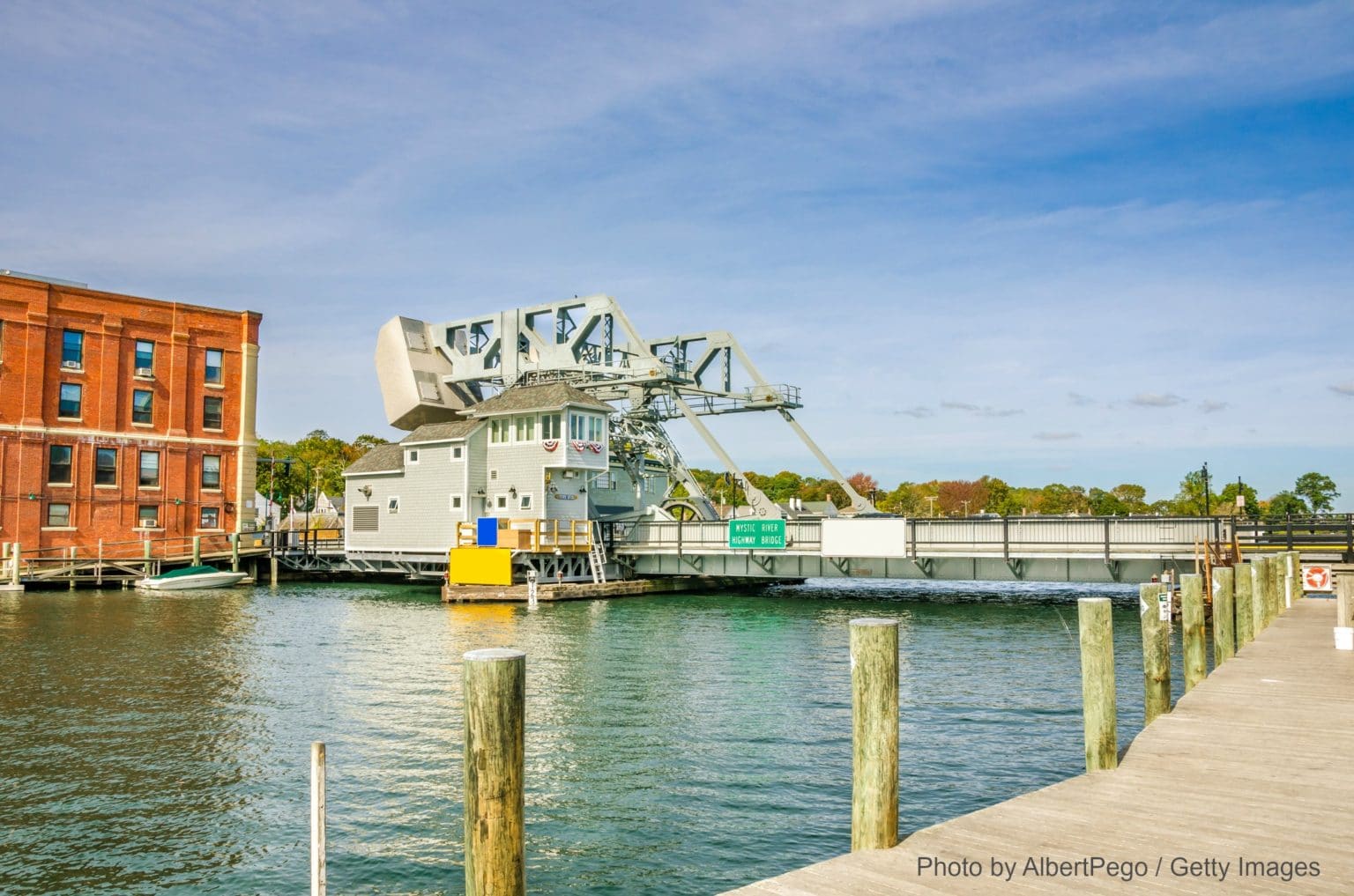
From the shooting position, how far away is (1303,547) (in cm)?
4388

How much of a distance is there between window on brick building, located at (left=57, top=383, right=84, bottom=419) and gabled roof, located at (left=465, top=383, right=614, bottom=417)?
21191 mm

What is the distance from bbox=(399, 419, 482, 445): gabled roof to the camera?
55.0 metres

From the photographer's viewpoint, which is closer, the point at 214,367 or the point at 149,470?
the point at 149,470

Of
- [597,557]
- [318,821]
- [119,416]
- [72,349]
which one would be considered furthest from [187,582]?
[318,821]

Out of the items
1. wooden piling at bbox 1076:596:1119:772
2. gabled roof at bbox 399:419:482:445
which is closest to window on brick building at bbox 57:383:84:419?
gabled roof at bbox 399:419:482:445

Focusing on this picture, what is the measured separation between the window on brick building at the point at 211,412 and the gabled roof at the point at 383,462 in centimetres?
810

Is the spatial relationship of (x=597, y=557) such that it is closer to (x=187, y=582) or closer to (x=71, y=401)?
(x=187, y=582)

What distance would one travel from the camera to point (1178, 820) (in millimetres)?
7711

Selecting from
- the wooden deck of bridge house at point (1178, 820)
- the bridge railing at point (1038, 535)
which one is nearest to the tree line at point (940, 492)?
the bridge railing at point (1038, 535)

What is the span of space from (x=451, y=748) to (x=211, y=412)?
50159 mm

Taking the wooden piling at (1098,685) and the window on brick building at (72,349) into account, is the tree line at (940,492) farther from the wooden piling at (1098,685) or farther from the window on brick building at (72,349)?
the wooden piling at (1098,685)

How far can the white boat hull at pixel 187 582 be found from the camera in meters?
50.7

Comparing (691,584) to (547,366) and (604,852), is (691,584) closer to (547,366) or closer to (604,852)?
(547,366)

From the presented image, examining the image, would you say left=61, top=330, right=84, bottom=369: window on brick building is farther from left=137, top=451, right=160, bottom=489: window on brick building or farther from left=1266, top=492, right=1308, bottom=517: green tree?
left=1266, top=492, right=1308, bottom=517: green tree
